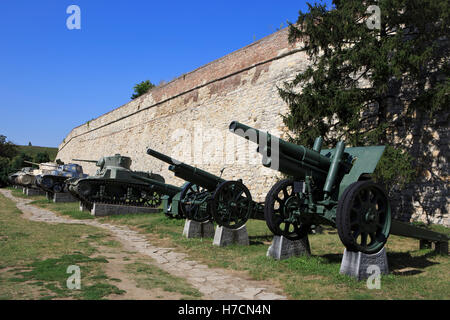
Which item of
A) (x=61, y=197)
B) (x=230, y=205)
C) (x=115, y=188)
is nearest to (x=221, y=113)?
(x=115, y=188)

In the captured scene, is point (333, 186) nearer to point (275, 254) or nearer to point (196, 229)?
point (275, 254)

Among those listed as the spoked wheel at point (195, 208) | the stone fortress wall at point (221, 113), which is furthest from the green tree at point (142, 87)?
the spoked wheel at point (195, 208)

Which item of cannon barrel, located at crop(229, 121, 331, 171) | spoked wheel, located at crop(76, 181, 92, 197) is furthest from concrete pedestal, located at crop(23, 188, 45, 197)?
cannon barrel, located at crop(229, 121, 331, 171)

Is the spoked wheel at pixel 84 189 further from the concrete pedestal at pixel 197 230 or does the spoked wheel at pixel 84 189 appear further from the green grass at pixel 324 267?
the concrete pedestal at pixel 197 230

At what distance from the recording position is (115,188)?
43.0 feet

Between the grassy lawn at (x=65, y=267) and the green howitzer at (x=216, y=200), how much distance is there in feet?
5.97

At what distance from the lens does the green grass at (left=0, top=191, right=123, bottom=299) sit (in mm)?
3760

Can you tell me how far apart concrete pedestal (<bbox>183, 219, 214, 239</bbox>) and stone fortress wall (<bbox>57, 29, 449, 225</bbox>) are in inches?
213

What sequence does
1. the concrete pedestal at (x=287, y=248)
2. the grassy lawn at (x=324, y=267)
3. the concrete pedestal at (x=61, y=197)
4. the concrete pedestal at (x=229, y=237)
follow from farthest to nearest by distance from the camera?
the concrete pedestal at (x=61, y=197)
the concrete pedestal at (x=229, y=237)
the concrete pedestal at (x=287, y=248)
the grassy lawn at (x=324, y=267)

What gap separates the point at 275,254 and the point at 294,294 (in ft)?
5.42

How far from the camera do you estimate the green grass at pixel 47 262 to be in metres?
3.76

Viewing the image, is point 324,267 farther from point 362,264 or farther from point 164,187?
point 164,187

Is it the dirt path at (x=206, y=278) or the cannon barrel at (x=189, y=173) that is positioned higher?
the cannon barrel at (x=189, y=173)

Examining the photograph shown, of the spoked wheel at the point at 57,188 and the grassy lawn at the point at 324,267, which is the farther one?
the spoked wheel at the point at 57,188
